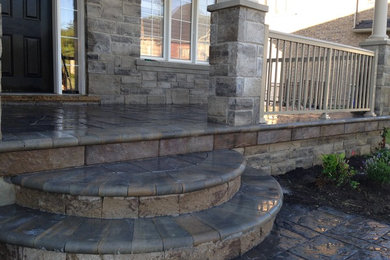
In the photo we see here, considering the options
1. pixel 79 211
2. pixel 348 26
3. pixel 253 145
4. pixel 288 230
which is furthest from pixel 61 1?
pixel 348 26

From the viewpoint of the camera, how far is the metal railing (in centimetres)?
398

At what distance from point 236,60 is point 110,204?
6.48ft

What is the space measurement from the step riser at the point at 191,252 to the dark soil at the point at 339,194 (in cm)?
126

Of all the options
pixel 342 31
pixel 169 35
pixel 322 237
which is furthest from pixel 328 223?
pixel 342 31

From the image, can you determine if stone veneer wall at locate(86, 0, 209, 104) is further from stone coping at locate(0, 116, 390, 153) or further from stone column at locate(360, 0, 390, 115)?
stone column at locate(360, 0, 390, 115)

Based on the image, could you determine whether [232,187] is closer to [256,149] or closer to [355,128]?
[256,149]

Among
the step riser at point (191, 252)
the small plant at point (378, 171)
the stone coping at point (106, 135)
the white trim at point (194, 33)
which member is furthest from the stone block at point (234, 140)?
the white trim at point (194, 33)

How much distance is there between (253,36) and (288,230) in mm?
1944

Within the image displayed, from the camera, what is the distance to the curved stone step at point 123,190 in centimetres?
200

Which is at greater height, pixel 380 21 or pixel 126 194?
pixel 380 21

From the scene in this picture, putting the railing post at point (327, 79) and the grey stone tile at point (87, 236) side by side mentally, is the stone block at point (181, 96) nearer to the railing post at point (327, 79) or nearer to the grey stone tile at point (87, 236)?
the railing post at point (327, 79)

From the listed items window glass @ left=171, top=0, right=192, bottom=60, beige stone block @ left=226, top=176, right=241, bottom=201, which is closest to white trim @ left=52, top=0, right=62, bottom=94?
window glass @ left=171, top=0, right=192, bottom=60

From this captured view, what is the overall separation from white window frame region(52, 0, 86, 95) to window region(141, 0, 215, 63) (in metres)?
1.17

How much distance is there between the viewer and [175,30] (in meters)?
6.64
